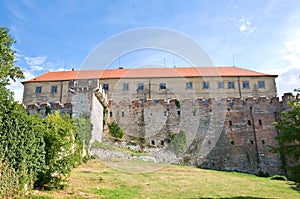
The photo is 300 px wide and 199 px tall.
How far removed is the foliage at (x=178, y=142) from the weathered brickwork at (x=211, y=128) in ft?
1.24

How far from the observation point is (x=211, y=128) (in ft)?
86.4

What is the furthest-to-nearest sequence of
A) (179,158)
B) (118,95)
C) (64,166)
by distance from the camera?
(118,95) → (179,158) → (64,166)

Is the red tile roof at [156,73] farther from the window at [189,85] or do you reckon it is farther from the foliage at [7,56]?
the foliage at [7,56]

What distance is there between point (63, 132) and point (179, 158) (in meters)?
14.8

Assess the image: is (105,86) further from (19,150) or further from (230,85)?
(19,150)

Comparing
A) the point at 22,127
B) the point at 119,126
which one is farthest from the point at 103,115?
the point at 22,127

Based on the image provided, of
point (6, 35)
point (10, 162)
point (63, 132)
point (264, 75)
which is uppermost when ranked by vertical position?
point (264, 75)

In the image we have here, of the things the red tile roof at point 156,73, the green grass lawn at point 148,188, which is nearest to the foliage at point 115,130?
the red tile roof at point 156,73

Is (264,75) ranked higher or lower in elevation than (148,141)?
higher

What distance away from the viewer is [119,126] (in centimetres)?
2658

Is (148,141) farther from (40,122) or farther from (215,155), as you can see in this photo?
(40,122)

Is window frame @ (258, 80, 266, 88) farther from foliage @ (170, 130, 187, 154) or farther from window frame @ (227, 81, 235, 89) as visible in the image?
foliage @ (170, 130, 187, 154)

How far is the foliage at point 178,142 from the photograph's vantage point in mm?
24425

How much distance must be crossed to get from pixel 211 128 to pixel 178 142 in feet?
12.7
